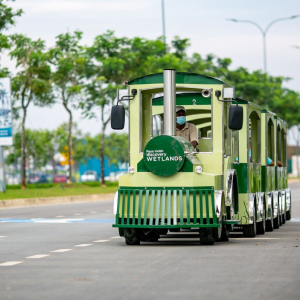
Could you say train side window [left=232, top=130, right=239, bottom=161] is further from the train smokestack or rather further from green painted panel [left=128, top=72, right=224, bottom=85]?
the train smokestack

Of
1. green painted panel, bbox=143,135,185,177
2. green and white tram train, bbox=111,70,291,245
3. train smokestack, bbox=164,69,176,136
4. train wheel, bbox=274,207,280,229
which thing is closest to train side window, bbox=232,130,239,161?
green and white tram train, bbox=111,70,291,245

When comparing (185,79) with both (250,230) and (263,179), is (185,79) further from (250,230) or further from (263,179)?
(263,179)

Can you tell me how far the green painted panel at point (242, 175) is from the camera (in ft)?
60.3

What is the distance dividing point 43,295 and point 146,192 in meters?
6.59

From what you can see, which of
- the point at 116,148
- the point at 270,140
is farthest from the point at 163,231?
the point at 116,148

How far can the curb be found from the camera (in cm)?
3460

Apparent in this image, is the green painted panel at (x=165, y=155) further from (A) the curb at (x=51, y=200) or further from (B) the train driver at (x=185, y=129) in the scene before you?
(A) the curb at (x=51, y=200)

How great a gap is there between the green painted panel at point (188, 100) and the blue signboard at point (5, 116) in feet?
75.4

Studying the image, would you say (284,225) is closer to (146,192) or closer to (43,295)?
(146,192)

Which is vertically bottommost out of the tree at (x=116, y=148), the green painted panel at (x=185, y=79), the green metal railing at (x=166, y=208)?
the green metal railing at (x=166, y=208)

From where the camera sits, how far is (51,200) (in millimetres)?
38094

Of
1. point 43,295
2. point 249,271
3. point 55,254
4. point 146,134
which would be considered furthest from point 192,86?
point 43,295

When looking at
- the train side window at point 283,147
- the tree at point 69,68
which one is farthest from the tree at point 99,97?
the train side window at point 283,147

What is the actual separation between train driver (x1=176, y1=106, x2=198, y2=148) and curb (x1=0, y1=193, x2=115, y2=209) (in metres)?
18.3
